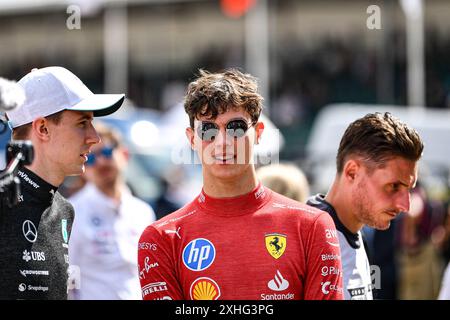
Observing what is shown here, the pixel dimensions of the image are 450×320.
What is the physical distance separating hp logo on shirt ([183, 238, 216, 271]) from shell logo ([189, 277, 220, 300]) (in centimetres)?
4

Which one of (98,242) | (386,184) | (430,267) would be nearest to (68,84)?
(386,184)

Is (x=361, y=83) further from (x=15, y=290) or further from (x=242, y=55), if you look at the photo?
(x=15, y=290)

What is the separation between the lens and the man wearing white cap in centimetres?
367

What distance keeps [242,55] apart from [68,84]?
24.9 meters

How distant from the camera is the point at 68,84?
385 cm

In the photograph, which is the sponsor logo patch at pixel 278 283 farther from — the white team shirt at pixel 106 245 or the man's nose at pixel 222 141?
the white team shirt at pixel 106 245

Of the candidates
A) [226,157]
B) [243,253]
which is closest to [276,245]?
[243,253]

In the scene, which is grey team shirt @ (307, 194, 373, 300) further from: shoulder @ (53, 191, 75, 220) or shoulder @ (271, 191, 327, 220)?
shoulder @ (53, 191, 75, 220)

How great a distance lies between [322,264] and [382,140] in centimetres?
82

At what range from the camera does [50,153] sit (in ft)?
12.6

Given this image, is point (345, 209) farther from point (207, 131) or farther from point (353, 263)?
point (207, 131)

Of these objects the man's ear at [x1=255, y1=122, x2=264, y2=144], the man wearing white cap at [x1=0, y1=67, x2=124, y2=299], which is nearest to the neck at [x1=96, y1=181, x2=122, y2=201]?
the man wearing white cap at [x1=0, y1=67, x2=124, y2=299]

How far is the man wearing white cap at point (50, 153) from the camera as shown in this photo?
12.0 ft

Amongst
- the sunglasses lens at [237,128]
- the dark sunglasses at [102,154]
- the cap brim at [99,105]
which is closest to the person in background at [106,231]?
the dark sunglasses at [102,154]
